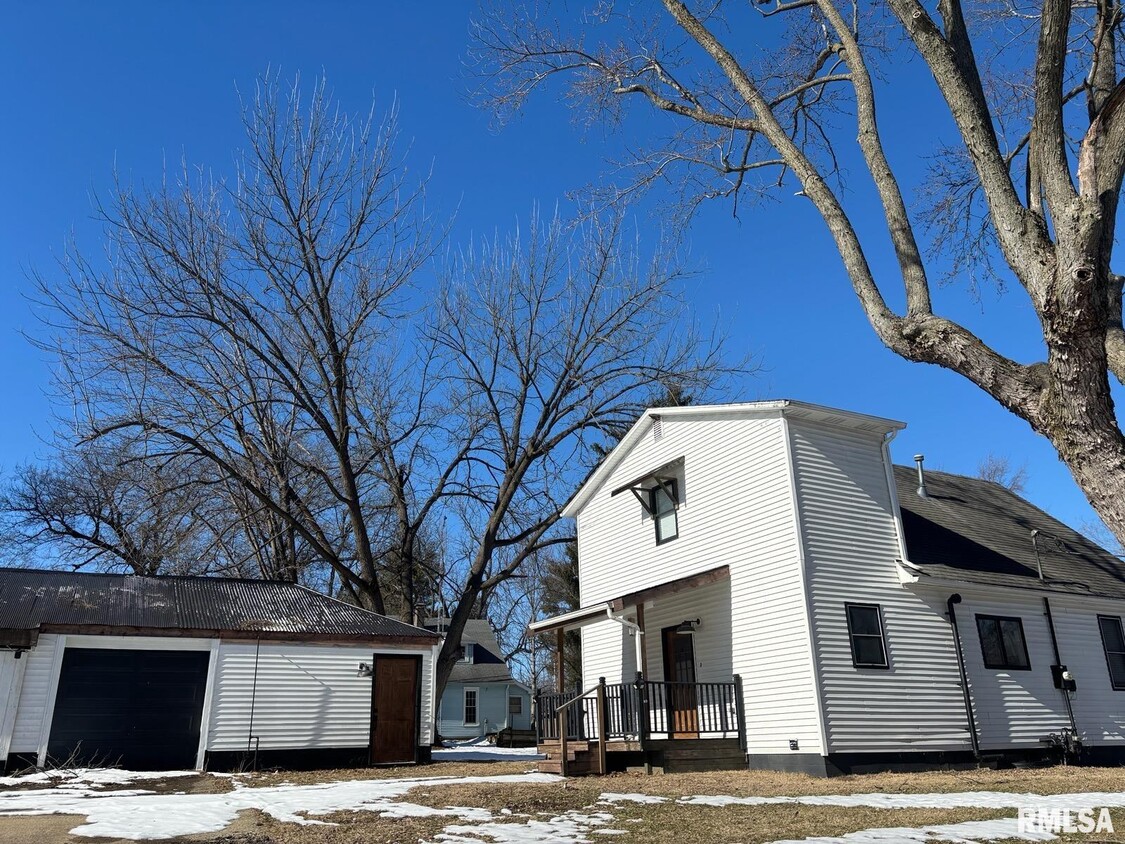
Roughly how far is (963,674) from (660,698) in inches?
202

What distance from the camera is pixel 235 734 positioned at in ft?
50.3

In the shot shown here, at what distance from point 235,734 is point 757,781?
9.58 m

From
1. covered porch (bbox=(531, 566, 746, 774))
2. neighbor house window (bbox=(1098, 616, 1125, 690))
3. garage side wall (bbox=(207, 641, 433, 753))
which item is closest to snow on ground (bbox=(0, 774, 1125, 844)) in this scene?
covered porch (bbox=(531, 566, 746, 774))

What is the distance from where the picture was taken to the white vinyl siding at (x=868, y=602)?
12859 millimetres

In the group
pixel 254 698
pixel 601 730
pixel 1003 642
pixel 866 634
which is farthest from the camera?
pixel 254 698

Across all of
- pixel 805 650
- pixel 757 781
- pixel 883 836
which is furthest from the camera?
pixel 805 650

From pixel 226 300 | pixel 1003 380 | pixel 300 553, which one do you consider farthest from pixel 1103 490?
pixel 300 553

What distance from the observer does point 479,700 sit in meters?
39.0

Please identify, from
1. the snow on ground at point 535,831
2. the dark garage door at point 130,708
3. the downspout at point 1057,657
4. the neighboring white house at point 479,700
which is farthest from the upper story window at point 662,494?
the neighboring white house at point 479,700

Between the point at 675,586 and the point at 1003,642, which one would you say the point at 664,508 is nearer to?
Answer: the point at 675,586

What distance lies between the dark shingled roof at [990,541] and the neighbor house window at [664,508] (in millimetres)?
4258

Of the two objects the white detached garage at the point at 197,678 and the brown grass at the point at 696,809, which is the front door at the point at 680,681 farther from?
the white detached garage at the point at 197,678

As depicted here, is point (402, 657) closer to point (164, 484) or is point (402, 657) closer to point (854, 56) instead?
point (164, 484)

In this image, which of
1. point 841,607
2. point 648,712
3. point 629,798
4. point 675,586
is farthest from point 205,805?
point 841,607
